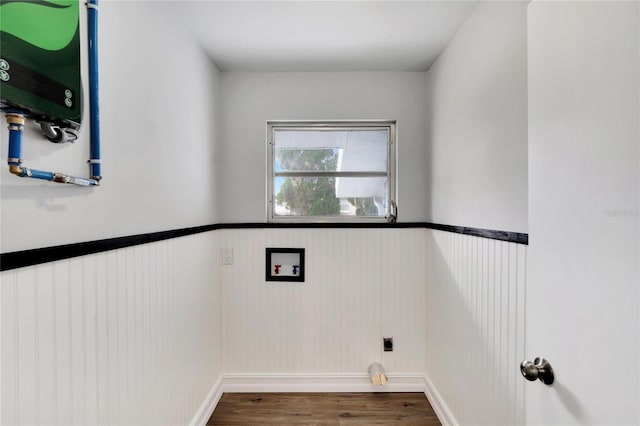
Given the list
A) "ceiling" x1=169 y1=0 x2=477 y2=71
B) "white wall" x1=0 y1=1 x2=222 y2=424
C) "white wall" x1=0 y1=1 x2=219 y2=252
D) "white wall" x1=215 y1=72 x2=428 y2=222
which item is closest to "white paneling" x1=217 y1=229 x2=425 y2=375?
"white wall" x1=215 y1=72 x2=428 y2=222

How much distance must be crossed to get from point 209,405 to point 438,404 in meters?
1.48

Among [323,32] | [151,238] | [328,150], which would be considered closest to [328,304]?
[328,150]

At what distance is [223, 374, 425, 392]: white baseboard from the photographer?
89.0 inches

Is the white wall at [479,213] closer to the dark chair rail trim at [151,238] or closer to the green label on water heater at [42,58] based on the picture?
the dark chair rail trim at [151,238]

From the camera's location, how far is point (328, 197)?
2.41 metres

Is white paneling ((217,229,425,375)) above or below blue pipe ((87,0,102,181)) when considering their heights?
below

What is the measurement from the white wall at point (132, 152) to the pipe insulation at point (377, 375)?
5.13 feet

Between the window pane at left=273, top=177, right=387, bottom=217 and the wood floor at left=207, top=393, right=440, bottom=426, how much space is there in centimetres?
131

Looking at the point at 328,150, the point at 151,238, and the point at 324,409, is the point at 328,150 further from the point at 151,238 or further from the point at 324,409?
the point at 324,409

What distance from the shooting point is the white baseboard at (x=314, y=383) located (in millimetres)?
2262

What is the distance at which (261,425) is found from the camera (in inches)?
75.2

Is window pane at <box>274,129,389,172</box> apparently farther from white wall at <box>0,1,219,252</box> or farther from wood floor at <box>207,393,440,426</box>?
wood floor at <box>207,393,440,426</box>

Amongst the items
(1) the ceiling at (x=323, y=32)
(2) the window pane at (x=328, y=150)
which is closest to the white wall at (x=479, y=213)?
(1) the ceiling at (x=323, y=32)

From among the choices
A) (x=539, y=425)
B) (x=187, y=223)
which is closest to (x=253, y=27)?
(x=187, y=223)
